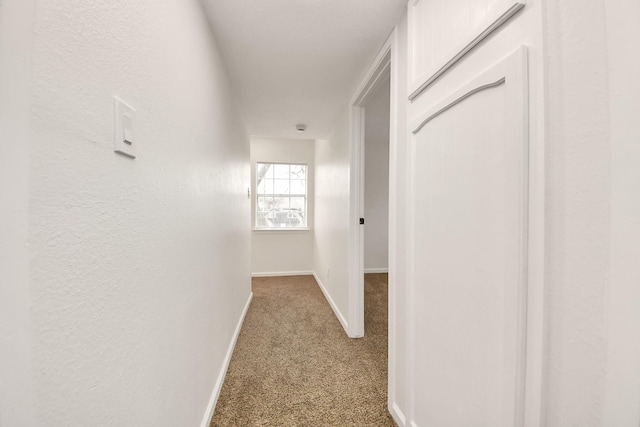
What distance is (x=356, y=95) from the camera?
2055 millimetres

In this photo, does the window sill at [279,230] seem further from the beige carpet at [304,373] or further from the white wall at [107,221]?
the white wall at [107,221]

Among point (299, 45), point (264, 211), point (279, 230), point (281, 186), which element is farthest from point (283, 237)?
point (299, 45)

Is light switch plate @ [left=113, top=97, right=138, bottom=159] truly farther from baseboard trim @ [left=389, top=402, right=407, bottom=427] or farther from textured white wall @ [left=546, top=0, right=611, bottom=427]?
baseboard trim @ [left=389, top=402, right=407, bottom=427]

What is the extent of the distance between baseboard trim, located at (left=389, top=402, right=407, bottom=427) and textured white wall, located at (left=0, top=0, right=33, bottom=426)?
1.47 meters

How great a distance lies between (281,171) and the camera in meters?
4.36

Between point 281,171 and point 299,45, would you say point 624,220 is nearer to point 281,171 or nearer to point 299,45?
point 299,45

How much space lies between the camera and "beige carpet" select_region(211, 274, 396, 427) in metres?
1.39

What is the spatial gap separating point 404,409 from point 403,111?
1569 mm

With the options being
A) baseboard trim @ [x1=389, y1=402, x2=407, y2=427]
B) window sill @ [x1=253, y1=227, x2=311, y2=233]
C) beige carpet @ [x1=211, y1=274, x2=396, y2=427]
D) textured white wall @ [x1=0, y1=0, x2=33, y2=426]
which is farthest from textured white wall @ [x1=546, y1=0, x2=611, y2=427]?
window sill @ [x1=253, y1=227, x2=311, y2=233]

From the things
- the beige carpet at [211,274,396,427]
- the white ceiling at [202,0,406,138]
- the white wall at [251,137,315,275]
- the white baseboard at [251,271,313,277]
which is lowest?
the beige carpet at [211,274,396,427]

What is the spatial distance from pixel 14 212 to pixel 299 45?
157cm

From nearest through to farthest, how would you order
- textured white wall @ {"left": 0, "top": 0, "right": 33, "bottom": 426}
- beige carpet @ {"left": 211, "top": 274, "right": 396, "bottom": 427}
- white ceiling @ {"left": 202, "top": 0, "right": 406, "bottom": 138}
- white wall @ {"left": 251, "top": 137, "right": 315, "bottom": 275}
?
textured white wall @ {"left": 0, "top": 0, "right": 33, "bottom": 426}
white ceiling @ {"left": 202, "top": 0, "right": 406, "bottom": 138}
beige carpet @ {"left": 211, "top": 274, "right": 396, "bottom": 427}
white wall @ {"left": 251, "top": 137, "right": 315, "bottom": 275}

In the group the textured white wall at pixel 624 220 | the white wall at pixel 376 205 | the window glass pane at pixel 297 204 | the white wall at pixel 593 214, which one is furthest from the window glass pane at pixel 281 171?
the textured white wall at pixel 624 220

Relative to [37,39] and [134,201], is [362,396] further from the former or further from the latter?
[37,39]
